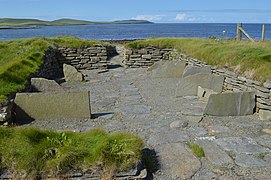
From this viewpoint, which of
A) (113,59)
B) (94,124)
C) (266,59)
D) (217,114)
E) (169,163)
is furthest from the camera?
(113,59)

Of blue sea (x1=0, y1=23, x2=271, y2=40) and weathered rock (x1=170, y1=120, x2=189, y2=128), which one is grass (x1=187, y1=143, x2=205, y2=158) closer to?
weathered rock (x1=170, y1=120, x2=189, y2=128)

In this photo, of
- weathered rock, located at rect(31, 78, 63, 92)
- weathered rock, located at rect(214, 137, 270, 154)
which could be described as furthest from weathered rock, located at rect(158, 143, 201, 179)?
weathered rock, located at rect(31, 78, 63, 92)

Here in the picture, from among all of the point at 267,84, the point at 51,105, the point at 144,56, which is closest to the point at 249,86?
the point at 267,84

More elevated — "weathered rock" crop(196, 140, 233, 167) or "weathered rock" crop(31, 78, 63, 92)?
"weathered rock" crop(31, 78, 63, 92)

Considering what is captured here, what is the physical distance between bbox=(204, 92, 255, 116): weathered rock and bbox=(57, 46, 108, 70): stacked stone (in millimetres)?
8674

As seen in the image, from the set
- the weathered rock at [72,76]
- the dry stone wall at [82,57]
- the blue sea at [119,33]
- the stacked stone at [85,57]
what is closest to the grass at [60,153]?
the weathered rock at [72,76]

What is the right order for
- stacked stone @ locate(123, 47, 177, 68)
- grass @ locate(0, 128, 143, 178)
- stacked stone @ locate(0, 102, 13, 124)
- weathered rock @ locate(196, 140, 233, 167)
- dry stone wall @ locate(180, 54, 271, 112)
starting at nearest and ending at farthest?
grass @ locate(0, 128, 143, 178), weathered rock @ locate(196, 140, 233, 167), stacked stone @ locate(0, 102, 13, 124), dry stone wall @ locate(180, 54, 271, 112), stacked stone @ locate(123, 47, 177, 68)

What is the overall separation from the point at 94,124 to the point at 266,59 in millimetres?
4719

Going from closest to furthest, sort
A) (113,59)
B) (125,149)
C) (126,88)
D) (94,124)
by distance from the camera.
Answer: (125,149), (94,124), (126,88), (113,59)

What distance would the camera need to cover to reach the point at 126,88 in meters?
10.3

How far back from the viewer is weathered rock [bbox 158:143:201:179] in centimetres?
429

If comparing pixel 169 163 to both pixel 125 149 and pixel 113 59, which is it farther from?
pixel 113 59

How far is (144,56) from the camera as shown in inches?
599

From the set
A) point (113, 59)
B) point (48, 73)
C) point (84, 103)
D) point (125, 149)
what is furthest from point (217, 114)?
point (113, 59)
